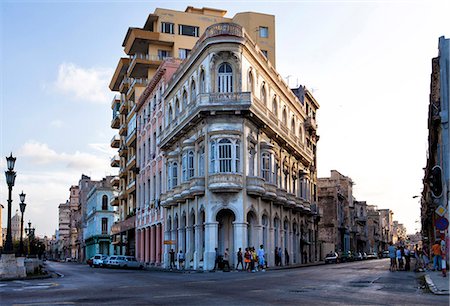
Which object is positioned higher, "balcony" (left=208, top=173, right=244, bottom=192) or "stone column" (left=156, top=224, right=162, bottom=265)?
"balcony" (left=208, top=173, right=244, bottom=192)

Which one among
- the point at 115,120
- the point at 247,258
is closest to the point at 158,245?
the point at 247,258

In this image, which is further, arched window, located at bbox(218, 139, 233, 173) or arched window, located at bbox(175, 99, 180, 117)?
arched window, located at bbox(175, 99, 180, 117)

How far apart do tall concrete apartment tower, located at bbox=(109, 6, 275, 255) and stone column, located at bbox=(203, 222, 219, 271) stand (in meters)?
25.3

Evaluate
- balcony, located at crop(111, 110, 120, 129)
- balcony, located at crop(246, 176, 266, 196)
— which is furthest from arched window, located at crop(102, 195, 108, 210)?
balcony, located at crop(246, 176, 266, 196)

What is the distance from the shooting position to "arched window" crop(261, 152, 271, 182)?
4512 centimetres

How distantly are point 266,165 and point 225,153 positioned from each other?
543 centimetres

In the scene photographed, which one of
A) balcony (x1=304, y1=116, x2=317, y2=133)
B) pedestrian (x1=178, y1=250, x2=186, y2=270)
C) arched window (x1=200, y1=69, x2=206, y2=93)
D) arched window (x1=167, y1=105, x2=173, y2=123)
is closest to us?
arched window (x1=200, y1=69, x2=206, y2=93)

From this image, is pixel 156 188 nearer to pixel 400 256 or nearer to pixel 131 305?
pixel 400 256

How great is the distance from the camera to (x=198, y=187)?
136ft

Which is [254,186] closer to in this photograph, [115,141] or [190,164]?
[190,164]

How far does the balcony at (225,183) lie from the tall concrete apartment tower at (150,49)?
25358mm

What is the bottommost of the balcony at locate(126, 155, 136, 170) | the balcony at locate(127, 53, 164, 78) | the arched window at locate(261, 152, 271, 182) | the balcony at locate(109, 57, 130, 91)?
the arched window at locate(261, 152, 271, 182)

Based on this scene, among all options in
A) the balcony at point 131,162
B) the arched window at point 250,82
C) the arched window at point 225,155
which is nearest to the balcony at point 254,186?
the arched window at point 225,155

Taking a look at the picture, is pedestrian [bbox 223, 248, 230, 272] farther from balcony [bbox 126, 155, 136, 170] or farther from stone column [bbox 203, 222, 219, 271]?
balcony [bbox 126, 155, 136, 170]
